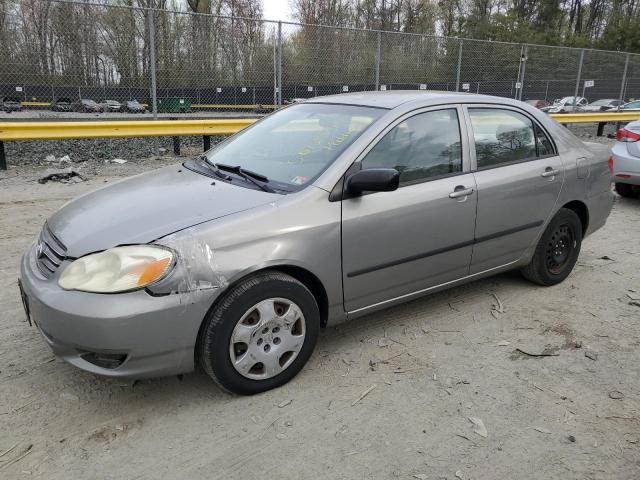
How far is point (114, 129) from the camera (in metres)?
8.95

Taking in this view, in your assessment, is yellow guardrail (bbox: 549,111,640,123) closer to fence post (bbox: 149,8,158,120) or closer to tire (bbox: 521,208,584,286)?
fence post (bbox: 149,8,158,120)

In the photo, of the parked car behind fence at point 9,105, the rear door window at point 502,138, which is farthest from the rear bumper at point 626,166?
the parked car behind fence at point 9,105

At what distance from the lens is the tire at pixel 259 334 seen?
2.65 metres

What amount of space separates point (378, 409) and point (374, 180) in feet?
4.08

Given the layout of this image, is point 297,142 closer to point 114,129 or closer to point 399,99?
point 399,99

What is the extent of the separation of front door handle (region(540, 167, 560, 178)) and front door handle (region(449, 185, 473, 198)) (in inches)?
34.0

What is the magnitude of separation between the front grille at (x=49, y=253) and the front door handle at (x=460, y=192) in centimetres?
237

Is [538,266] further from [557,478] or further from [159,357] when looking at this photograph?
[159,357]

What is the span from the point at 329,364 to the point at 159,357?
110cm

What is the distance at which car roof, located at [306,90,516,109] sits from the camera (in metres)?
3.58

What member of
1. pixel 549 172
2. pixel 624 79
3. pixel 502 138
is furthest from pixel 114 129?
pixel 624 79

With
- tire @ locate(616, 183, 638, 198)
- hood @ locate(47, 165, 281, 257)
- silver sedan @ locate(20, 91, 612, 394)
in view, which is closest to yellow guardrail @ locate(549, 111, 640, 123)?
tire @ locate(616, 183, 638, 198)

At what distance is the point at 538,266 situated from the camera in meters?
4.34

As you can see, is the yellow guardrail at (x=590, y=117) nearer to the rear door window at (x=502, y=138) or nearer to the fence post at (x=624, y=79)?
the fence post at (x=624, y=79)
